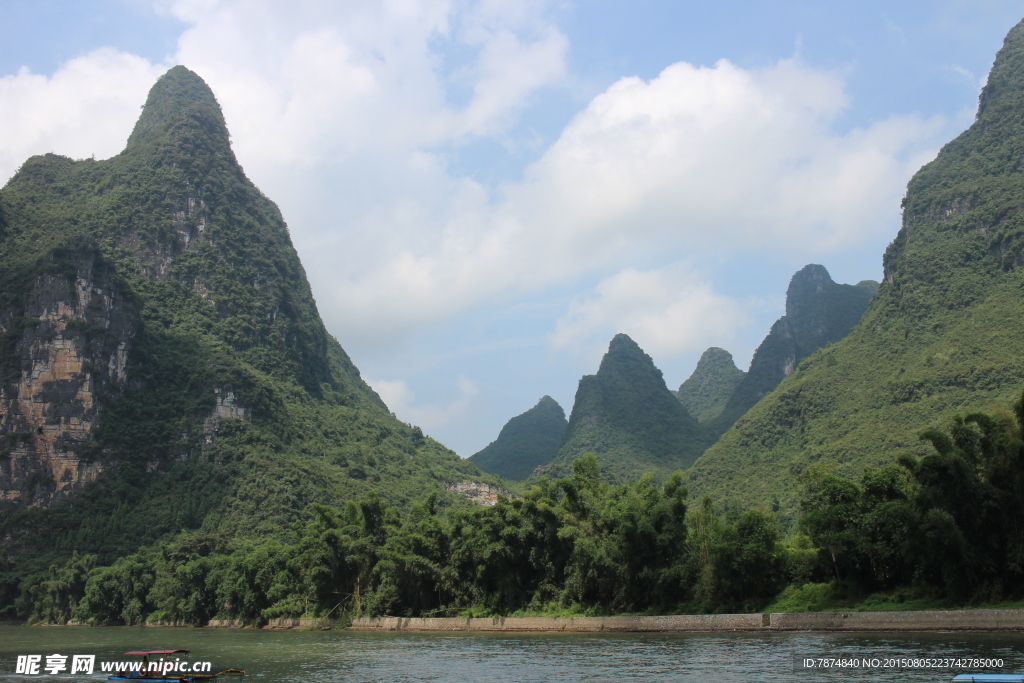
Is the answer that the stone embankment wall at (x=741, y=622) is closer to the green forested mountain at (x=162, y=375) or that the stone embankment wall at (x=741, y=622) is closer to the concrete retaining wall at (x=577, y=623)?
the concrete retaining wall at (x=577, y=623)

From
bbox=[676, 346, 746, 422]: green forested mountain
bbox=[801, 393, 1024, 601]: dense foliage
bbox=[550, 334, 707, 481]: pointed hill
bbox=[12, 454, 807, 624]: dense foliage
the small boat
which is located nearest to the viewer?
the small boat

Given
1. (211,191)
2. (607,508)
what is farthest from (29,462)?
(607,508)

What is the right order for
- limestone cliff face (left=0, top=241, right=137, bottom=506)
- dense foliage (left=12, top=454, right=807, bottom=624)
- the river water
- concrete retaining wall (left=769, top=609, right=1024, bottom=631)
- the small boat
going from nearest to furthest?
the river water
the small boat
concrete retaining wall (left=769, top=609, right=1024, bottom=631)
dense foliage (left=12, top=454, right=807, bottom=624)
limestone cliff face (left=0, top=241, right=137, bottom=506)

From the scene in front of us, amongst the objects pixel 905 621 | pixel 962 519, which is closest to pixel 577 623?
pixel 905 621

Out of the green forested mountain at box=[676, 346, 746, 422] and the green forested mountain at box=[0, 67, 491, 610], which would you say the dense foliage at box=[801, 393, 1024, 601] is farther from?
the green forested mountain at box=[676, 346, 746, 422]

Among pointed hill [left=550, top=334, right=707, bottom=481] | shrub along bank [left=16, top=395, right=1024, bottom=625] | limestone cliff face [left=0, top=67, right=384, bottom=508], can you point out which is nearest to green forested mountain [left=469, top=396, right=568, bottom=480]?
pointed hill [left=550, top=334, right=707, bottom=481]

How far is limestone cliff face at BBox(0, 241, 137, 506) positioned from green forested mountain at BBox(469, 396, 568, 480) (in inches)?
3445

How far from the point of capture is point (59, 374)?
8775 centimetres

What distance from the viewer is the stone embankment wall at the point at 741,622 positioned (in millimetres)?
24922

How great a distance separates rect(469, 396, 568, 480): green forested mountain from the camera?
562 feet

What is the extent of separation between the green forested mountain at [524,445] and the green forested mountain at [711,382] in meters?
29.6

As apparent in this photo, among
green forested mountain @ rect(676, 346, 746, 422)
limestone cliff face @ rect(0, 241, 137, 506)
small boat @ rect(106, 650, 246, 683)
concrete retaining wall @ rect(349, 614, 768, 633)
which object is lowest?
concrete retaining wall @ rect(349, 614, 768, 633)

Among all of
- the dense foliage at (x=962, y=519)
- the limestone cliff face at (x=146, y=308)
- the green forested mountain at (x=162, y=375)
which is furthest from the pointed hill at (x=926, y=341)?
the limestone cliff face at (x=146, y=308)

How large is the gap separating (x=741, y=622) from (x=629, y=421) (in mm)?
117016
